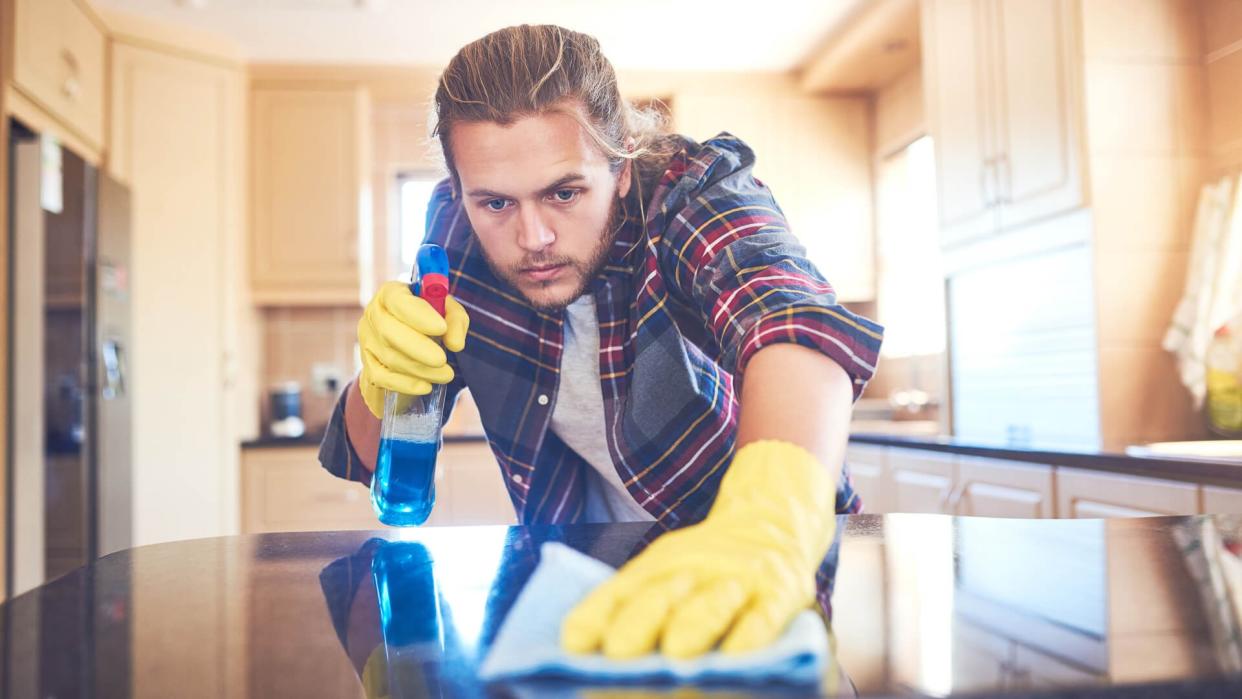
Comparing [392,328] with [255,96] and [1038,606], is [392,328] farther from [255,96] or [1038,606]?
[255,96]

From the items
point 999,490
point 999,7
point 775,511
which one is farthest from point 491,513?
point 775,511

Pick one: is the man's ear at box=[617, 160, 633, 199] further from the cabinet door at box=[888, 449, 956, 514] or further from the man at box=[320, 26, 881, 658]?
the cabinet door at box=[888, 449, 956, 514]

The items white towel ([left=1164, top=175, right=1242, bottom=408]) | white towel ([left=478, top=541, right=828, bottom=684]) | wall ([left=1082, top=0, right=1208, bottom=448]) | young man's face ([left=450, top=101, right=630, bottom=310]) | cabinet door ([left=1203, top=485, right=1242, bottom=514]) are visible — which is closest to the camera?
white towel ([left=478, top=541, right=828, bottom=684])

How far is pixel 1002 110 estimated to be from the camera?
239cm

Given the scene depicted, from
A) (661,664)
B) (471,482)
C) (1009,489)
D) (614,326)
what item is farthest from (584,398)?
(471,482)

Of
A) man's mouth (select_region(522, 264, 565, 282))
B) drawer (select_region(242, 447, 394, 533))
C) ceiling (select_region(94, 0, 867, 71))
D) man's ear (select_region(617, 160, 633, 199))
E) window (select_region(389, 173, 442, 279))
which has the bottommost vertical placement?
drawer (select_region(242, 447, 394, 533))

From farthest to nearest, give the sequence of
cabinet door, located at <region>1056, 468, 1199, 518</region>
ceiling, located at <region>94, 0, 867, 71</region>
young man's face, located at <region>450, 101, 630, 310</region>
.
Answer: ceiling, located at <region>94, 0, 867, 71</region>, cabinet door, located at <region>1056, 468, 1199, 518</region>, young man's face, located at <region>450, 101, 630, 310</region>

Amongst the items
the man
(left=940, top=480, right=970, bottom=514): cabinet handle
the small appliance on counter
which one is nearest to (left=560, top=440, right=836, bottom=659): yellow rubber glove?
the man

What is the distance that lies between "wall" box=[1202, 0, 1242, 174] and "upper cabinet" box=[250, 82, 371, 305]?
2.75m

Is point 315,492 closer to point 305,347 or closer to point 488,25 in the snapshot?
point 305,347

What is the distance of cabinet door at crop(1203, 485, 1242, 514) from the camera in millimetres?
1486

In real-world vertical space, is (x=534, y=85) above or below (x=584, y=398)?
above

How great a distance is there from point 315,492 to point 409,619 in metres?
3.06

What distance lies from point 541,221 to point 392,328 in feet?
0.77
